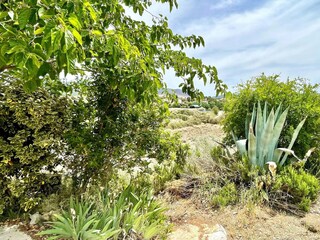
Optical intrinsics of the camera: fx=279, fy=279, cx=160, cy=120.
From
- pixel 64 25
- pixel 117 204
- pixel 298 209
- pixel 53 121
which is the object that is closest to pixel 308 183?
pixel 298 209

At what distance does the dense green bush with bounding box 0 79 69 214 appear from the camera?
11.1 ft

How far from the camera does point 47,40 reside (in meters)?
1.17

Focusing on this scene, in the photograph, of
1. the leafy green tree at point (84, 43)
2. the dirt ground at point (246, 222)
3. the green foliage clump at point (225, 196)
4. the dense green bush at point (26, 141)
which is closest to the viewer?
the leafy green tree at point (84, 43)

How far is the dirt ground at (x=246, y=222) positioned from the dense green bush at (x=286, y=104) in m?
1.63

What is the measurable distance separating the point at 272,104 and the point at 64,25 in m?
5.64

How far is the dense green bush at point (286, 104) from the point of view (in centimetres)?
576

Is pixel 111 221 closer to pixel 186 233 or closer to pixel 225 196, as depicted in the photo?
pixel 186 233

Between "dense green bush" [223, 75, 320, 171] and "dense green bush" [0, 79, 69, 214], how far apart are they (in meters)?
3.38

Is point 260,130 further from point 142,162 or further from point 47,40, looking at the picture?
point 47,40

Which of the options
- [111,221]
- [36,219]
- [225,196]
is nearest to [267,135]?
[225,196]

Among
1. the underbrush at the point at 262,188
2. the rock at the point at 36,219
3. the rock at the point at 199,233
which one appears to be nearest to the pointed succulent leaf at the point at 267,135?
the underbrush at the point at 262,188

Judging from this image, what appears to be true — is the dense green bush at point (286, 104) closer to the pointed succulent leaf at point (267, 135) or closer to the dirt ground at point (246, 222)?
the pointed succulent leaf at point (267, 135)

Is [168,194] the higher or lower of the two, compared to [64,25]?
lower

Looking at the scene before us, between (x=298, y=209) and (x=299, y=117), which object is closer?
(x=298, y=209)
